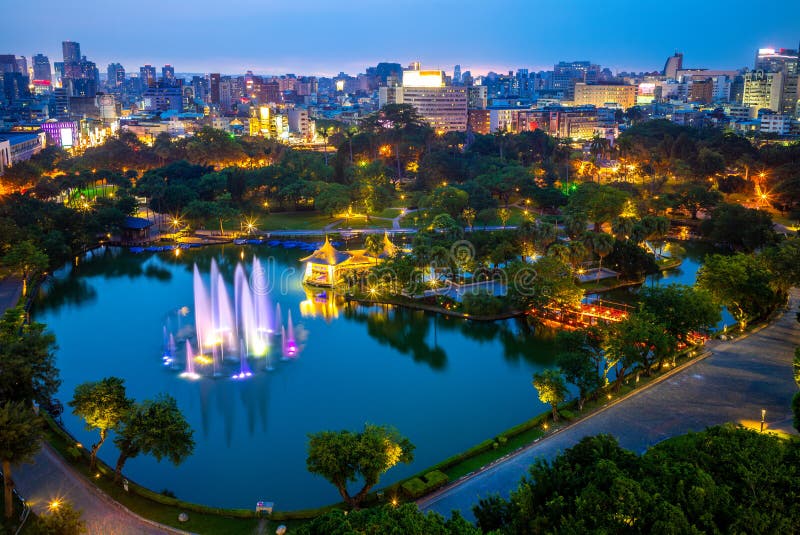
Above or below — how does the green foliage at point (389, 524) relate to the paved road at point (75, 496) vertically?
above

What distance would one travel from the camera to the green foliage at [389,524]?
41.2ft

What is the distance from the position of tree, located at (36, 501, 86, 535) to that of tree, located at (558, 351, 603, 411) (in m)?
15.9

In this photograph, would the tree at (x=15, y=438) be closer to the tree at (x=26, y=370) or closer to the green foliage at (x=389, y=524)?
the tree at (x=26, y=370)

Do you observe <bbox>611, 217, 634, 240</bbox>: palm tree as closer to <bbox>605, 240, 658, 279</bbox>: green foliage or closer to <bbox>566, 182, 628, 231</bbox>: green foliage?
<bbox>605, 240, 658, 279</bbox>: green foliage

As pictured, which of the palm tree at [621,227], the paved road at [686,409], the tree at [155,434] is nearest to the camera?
the tree at [155,434]

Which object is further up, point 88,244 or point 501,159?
point 501,159

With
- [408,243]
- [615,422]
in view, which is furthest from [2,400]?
[408,243]

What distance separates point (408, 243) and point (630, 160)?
137 feet

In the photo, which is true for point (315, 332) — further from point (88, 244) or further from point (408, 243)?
point (88, 244)

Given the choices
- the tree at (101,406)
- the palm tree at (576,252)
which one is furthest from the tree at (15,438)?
the palm tree at (576,252)

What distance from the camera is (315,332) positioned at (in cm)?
3406

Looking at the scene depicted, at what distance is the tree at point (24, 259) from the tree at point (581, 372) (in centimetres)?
3143

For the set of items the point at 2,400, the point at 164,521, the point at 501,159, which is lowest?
the point at 164,521

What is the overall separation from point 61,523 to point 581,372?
16.6 meters
